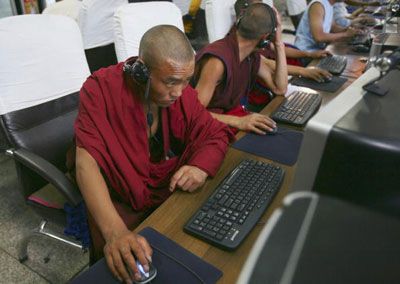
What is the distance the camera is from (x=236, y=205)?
2.80ft

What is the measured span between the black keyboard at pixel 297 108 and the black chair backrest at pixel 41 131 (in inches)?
30.6

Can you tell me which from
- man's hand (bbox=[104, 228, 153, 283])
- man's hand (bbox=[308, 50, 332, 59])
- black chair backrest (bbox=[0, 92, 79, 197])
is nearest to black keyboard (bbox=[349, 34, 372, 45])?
man's hand (bbox=[308, 50, 332, 59])

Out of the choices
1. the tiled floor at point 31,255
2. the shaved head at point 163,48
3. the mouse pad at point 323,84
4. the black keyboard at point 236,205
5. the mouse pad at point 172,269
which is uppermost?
the shaved head at point 163,48

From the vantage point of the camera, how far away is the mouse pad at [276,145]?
1.10 m

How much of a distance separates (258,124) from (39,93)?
2.54 ft

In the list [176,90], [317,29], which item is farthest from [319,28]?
[176,90]

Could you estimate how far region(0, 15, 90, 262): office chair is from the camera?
1.15 meters

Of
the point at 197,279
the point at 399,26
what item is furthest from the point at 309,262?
the point at 399,26

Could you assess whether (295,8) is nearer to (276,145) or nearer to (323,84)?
(323,84)

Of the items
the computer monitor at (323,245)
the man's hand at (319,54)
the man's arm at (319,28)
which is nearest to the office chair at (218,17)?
the man's hand at (319,54)

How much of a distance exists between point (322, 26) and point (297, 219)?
254 centimetres

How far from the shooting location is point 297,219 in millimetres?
315

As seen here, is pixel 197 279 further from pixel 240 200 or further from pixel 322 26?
pixel 322 26

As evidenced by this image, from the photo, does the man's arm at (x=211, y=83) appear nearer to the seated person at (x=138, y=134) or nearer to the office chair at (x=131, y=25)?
the seated person at (x=138, y=134)
